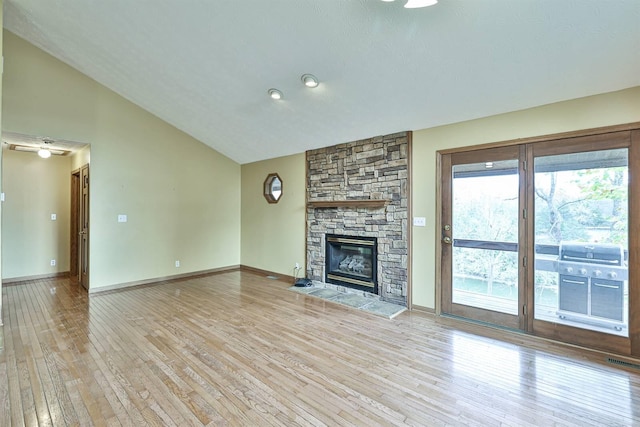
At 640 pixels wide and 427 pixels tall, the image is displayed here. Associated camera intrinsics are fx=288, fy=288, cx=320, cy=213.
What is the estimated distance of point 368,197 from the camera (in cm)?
447

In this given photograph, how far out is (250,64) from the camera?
3402mm

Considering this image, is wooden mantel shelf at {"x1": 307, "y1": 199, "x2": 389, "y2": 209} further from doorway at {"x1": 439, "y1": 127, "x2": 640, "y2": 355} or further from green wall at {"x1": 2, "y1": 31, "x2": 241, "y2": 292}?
green wall at {"x1": 2, "y1": 31, "x2": 241, "y2": 292}

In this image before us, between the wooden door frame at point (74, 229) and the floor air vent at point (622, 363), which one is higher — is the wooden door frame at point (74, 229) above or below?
above

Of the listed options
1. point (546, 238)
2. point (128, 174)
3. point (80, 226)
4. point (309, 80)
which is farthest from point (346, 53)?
point (80, 226)

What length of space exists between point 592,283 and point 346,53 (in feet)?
11.1

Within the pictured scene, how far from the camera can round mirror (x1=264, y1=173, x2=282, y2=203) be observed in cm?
599

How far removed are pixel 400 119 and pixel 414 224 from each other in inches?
56.3

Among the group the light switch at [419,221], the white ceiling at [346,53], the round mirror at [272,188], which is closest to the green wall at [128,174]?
the white ceiling at [346,53]

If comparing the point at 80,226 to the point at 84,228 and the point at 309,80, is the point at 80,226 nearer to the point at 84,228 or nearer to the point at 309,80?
the point at 84,228

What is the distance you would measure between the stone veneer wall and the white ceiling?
0.31 m

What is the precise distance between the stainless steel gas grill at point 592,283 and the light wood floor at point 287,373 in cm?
41

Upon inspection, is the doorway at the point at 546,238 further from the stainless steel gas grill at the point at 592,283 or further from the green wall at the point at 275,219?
the green wall at the point at 275,219

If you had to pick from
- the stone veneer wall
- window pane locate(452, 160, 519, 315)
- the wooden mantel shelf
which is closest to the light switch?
the stone veneer wall

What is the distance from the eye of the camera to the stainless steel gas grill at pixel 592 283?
8.96 feet
